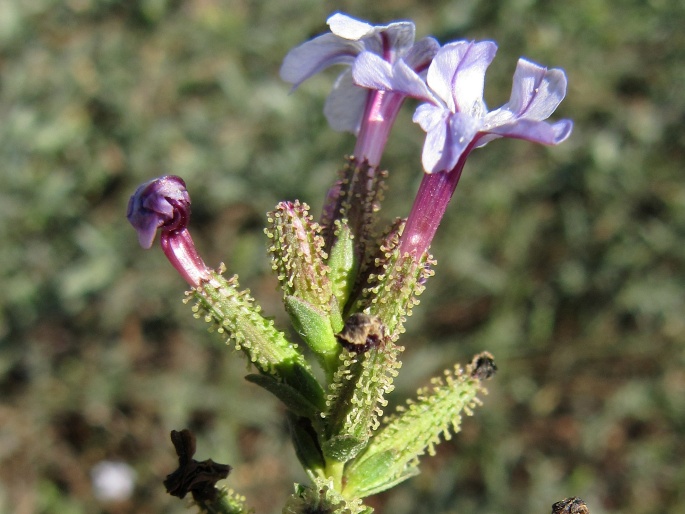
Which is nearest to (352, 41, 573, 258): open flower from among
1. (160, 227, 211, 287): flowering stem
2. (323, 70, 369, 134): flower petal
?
(323, 70, 369, 134): flower petal

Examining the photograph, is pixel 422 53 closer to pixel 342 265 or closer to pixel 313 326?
pixel 342 265

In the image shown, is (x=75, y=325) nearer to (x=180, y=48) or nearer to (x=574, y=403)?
(x=180, y=48)

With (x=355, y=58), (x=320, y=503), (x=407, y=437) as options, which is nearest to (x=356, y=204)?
(x=355, y=58)

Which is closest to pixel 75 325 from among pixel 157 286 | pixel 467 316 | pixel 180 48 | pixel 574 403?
pixel 157 286

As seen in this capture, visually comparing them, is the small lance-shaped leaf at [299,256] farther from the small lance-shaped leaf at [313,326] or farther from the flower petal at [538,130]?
the flower petal at [538,130]

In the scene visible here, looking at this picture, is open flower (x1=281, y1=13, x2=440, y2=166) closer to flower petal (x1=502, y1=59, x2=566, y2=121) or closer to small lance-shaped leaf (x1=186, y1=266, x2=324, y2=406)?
flower petal (x1=502, y1=59, x2=566, y2=121)
